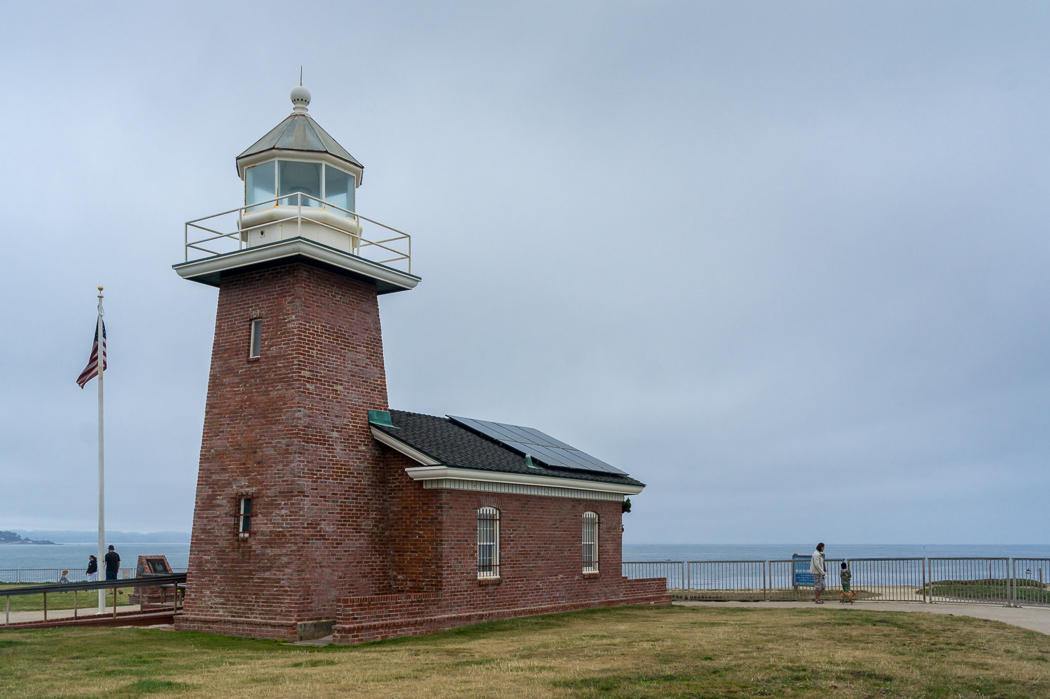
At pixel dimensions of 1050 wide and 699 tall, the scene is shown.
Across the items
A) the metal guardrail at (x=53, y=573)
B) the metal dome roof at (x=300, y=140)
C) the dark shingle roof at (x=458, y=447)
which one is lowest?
the metal guardrail at (x=53, y=573)

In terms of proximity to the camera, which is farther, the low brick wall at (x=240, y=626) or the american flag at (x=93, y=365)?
the american flag at (x=93, y=365)

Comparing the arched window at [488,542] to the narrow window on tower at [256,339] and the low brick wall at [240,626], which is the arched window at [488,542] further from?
the narrow window on tower at [256,339]

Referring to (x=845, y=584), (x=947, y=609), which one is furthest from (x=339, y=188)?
(x=947, y=609)

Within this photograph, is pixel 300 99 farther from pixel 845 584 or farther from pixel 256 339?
pixel 845 584

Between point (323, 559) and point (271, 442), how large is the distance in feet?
8.06

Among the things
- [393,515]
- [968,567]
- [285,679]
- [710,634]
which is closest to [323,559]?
[393,515]

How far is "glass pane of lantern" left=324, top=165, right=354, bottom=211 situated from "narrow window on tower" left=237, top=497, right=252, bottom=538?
6.43 metres

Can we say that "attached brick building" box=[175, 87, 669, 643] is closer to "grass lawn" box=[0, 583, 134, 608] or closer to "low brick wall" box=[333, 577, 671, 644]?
"low brick wall" box=[333, 577, 671, 644]

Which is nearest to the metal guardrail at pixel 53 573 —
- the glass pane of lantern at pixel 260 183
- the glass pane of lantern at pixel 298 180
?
the glass pane of lantern at pixel 260 183

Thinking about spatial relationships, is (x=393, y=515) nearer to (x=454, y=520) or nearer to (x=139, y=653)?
(x=454, y=520)

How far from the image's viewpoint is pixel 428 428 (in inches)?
864

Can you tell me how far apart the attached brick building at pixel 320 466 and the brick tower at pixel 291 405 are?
0.03m

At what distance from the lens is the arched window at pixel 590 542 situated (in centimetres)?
2370

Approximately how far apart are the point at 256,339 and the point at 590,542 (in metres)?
9.91
